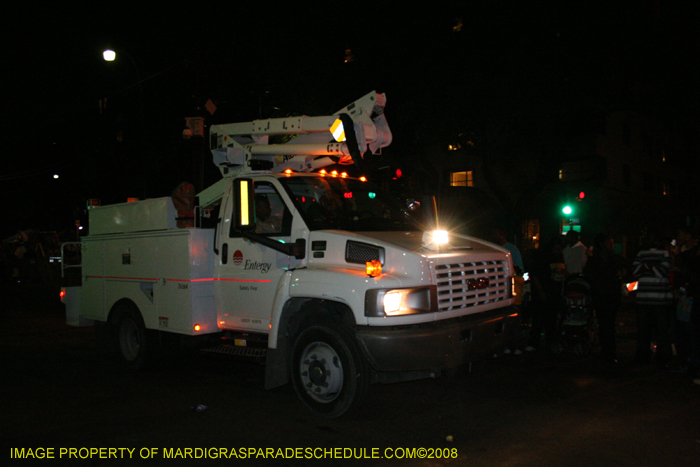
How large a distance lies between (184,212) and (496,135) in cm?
1573

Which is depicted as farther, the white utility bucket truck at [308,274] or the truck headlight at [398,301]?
the white utility bucket truck at [308,274]

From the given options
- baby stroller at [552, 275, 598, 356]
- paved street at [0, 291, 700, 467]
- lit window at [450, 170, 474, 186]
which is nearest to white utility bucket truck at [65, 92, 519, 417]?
paved street at [0, 291, 700, 467]

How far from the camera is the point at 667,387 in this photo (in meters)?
6.88

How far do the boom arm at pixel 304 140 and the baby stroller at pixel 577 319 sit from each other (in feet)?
12.3

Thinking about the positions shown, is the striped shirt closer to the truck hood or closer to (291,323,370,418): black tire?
the truck hood

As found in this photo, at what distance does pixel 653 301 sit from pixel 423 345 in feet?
13.6

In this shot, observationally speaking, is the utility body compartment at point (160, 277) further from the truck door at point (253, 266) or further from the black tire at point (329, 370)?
the black tire at point (329, 370)

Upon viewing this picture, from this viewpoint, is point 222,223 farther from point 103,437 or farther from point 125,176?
point 125,176

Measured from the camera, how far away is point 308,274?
573 centimetres

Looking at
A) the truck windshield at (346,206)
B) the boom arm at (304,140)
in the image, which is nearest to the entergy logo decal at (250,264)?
the truck windshield at (346,206)

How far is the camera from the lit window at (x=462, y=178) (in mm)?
31000

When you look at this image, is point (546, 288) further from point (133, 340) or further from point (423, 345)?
point (133, 340)

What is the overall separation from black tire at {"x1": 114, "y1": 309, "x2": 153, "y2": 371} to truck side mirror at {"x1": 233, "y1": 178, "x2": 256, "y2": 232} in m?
2.79

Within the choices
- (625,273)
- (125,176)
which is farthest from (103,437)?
(125,176)
